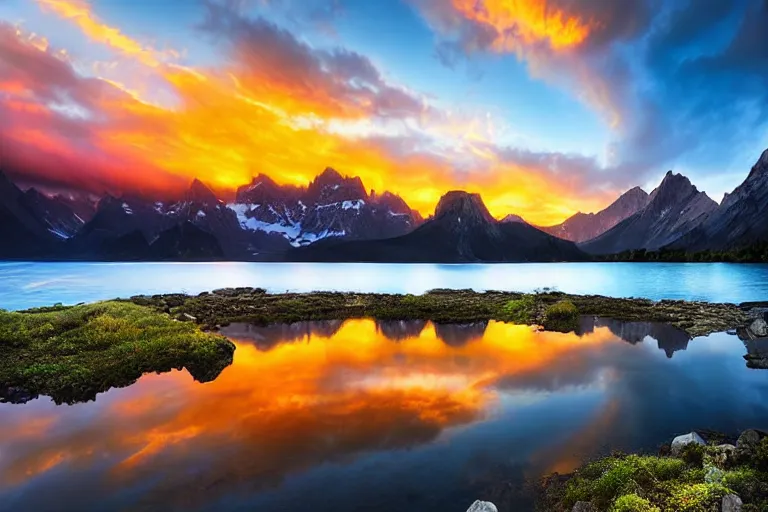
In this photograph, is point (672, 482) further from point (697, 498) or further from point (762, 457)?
point (762, 457)

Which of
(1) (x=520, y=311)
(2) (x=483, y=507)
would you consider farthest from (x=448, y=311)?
(2) (x=483, y=507)

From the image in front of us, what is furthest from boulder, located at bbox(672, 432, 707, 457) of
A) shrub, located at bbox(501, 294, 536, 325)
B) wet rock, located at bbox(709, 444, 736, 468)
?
shrub, located at bbox(501, 294, 536, 325)

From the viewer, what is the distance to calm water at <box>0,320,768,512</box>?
42.7ft

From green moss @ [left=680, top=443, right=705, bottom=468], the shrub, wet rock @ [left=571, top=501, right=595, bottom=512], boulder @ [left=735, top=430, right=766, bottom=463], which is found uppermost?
the shrub

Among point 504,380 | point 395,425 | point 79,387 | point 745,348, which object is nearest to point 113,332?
point 79,387

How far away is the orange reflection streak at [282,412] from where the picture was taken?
14.8 meters

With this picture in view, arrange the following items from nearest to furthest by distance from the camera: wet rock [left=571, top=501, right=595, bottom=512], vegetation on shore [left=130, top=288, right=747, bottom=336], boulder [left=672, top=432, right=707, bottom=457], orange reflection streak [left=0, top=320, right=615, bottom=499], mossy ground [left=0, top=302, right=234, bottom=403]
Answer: wet rock [left=571, top=501, right=595, bottom=512], boulder [left=672, top=432, right=707, bottom=457], orange reflection streak [left=0, top=320, right=615, bottom=499], mossy ground [left=0, top=302, right=234, bottom=403], vegetation on shore [left=130, top=288, right=747, bottom=336]

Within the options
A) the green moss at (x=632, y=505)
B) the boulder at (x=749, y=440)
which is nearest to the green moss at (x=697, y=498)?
the green moss at (x=632, y=505)

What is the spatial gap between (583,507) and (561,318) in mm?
39223

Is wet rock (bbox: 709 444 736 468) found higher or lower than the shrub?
lower

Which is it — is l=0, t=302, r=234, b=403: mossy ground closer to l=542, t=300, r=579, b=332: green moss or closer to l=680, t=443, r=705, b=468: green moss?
l=680, t=443, r=705, b=468: green moss

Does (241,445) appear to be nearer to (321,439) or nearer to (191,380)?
(321,439)

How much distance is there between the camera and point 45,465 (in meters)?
14.5

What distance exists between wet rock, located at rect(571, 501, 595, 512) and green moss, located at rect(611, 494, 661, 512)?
0.65 meters
